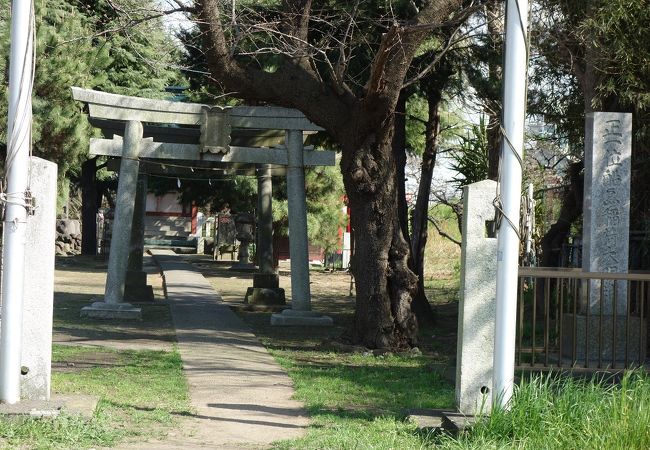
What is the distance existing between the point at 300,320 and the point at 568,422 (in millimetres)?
9865

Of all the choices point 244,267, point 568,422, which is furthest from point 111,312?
point 244,267

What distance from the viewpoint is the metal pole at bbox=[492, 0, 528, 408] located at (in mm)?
7496

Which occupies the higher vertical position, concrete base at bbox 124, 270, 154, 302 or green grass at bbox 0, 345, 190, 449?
concrete base at bbox 124, 270, 154, 302

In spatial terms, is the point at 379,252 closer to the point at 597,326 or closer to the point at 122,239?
the point at 597,326

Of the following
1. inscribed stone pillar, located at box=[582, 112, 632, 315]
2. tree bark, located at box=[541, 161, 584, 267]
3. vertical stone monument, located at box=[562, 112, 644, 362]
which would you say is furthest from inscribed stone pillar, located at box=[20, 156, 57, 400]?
tree bark, located at box=[541, 161, 584, 267]

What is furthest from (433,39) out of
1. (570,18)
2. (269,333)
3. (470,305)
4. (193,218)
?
(193,218)

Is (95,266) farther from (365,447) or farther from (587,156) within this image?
(365,447)

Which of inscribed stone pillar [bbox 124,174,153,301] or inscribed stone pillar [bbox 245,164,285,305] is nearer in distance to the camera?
inscribed stone pillar [bbox 124,174,153,301]

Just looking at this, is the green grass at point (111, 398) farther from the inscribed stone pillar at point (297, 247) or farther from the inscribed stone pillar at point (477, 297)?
the inscribed stone pillar at point (297, 247)

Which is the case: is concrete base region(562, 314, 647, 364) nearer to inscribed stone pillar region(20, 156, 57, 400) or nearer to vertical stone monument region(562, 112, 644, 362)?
vertical stone monument region(562, 112, 644, 362)

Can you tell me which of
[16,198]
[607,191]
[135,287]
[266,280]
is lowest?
[135,287]

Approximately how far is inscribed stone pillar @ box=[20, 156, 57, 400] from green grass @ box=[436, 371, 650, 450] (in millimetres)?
3234

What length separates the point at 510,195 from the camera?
7629 millimetres

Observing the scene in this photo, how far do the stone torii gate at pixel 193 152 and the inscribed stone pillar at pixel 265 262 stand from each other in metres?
2.36
